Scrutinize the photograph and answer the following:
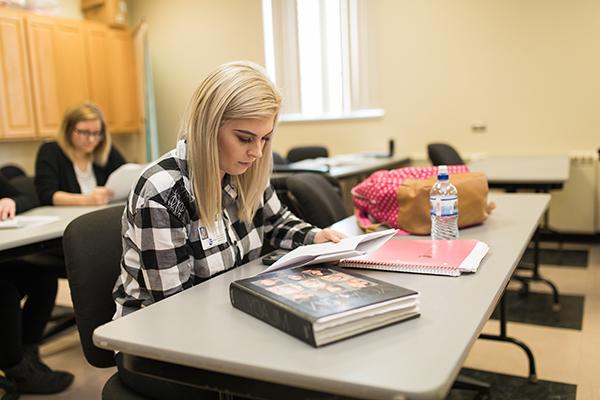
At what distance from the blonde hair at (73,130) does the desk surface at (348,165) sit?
966mm

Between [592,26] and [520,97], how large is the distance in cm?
72

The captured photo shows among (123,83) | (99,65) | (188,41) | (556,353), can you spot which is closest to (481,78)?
(556,353)

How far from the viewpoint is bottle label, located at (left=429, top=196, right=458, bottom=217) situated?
1.58 metres

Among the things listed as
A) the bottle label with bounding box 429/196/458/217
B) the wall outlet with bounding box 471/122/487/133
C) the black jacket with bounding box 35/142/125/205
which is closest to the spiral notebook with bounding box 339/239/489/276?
the bottle label with bounding box 429/196/458/217

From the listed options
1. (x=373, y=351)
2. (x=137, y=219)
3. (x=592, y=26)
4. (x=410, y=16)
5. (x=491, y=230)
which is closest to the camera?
(x=373, y=351)

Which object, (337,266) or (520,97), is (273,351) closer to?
(337,266)

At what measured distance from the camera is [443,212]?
1.61 meters

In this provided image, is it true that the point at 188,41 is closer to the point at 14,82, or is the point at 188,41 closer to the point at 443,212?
the point at 14,82

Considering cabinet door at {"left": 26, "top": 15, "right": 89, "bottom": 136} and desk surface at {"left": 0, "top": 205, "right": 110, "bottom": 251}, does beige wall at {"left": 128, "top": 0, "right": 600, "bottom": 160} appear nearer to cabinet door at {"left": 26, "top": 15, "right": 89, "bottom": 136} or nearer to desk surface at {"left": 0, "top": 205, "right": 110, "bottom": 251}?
cabinet door at {"left": 26, "top": 15, "right": 89, "bottom": 136}

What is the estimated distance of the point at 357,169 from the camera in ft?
12.6

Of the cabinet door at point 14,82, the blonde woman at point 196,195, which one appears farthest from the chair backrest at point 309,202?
the cabinet door at point 14,82

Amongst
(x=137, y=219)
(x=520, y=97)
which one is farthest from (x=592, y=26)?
(x=137, y=219)

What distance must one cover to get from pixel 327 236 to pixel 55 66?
4.75m

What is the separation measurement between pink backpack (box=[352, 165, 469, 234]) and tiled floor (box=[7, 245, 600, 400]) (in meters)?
0.90
